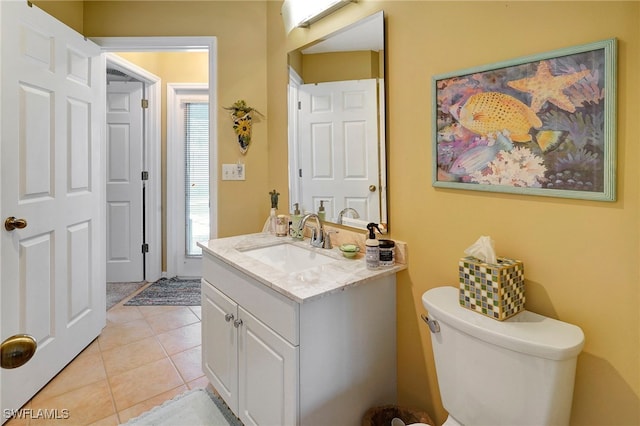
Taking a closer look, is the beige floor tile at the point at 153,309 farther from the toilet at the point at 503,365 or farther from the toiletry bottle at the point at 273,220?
the toilet at the point at 503,365

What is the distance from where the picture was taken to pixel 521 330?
2.92 feet

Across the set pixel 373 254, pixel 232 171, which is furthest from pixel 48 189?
pixel 373 254

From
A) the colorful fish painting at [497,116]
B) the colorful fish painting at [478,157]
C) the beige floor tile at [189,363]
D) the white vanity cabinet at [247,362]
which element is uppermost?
the colorful fish painting at [497,116]

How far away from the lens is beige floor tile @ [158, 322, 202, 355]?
2.27 meters

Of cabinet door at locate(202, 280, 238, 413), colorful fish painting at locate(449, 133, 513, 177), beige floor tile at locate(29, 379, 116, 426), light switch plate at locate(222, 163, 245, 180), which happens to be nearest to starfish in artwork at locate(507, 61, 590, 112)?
colorful fish painting at locate(449, 133, 513, 177)

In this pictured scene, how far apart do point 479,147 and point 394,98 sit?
0.43 meters

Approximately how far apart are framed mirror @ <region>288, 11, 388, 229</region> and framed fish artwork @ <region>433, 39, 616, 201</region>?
30 centimetres

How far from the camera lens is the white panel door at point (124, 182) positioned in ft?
11.1

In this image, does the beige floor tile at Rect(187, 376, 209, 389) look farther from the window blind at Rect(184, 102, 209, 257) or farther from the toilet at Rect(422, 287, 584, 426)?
the window blind at Rect(184, 102, 209, 257)

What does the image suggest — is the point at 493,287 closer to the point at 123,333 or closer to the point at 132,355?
the point at 132,355

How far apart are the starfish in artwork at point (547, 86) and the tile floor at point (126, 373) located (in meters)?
2.01

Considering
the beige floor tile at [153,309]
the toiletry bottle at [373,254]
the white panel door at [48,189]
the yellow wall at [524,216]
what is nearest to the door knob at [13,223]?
the white panel door at [48,189]

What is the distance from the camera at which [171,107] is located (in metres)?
3.47

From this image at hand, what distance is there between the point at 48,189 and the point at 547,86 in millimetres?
2287
